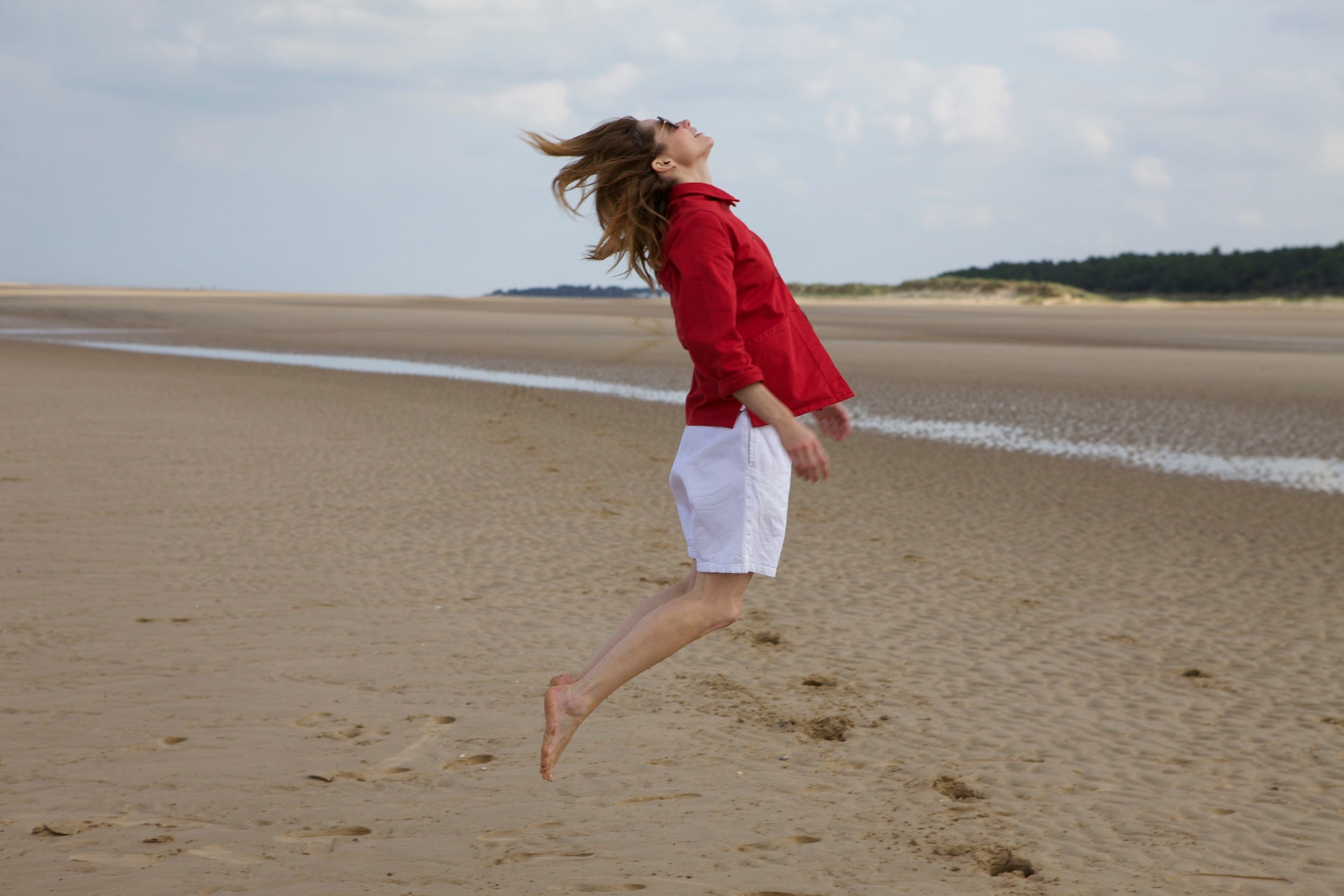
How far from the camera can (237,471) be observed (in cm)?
969

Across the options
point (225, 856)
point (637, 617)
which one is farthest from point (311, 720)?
point (637, 617)

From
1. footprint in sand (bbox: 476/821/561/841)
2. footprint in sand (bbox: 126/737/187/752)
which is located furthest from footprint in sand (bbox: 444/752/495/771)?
footprint in sand (bbox: 126/737/187/752)

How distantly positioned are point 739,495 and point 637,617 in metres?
0.59

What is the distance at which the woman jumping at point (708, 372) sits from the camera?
2.82m

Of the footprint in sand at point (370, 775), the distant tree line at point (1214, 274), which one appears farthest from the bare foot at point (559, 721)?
the distant tree line at point (1214, 274)

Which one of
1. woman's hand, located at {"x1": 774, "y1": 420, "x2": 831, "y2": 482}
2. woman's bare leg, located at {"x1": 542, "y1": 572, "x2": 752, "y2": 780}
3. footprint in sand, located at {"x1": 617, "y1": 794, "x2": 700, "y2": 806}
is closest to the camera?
woman's hand, located at {"x1": 774, "y1": 420, "x2": 831, "y2": 482}

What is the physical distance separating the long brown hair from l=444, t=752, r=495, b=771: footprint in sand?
181 centimetres

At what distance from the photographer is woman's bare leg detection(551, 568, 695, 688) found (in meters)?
3.20

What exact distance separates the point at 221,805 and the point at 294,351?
76.7 ft

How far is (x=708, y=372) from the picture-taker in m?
2.88

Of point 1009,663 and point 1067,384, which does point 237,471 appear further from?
point 1067,384

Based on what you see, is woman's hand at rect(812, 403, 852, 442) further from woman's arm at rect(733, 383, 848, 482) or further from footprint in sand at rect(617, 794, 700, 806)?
footprint in sand at rect(617, 794, 700, 806)

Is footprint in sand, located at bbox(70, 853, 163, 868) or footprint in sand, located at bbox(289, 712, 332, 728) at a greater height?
footprint in sand, located at bbox(70, 853, 163, 868)

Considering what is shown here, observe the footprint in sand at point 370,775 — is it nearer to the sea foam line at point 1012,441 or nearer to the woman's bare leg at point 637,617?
the woman's bare leg at point 637,617
